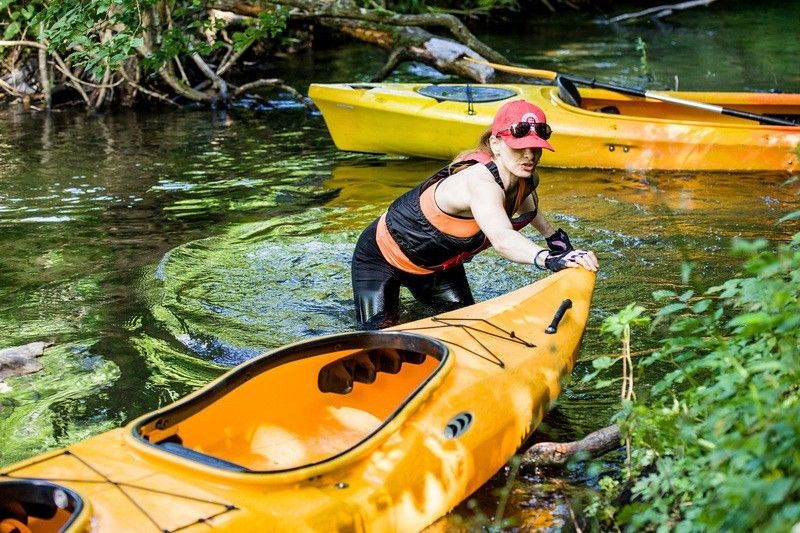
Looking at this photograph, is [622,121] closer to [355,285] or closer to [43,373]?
[355,285]

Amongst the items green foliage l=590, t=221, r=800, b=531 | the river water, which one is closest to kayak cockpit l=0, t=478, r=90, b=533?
the river water

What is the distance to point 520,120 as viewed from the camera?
4.48 metres

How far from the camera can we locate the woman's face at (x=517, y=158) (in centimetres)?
457

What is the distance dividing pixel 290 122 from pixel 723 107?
188 inches

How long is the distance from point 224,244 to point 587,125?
3391 mm

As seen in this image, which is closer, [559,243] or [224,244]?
[559,243]

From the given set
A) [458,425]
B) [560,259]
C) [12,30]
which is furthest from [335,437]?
[12,30]

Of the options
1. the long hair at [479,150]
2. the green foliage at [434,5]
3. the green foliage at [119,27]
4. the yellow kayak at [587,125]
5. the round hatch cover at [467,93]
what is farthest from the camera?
the green foliage at [434,5]

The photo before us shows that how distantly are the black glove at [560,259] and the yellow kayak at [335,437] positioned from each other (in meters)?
0.20

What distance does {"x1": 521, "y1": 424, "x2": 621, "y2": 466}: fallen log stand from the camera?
389 cm

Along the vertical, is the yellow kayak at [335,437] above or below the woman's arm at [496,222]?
below

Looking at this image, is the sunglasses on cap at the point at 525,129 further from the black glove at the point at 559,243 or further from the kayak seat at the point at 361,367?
the kayak seat at the point at 361,367

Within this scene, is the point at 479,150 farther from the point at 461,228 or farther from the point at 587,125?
the point at 587,125

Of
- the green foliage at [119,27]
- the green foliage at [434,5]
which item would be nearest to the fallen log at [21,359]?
the green foliage at [119,27]
